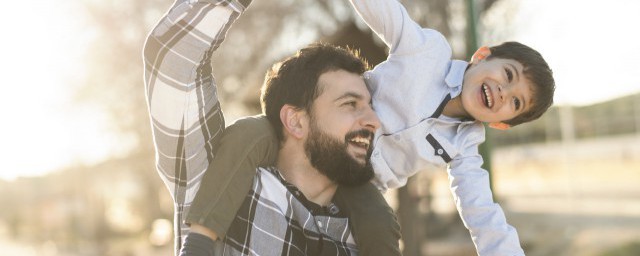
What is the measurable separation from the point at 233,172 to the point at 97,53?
6759 mm

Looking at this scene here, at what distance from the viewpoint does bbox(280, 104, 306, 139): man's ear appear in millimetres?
2406

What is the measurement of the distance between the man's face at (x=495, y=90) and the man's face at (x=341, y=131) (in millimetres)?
486

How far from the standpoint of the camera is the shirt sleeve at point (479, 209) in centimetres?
254

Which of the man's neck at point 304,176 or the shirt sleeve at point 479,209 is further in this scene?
the shirt sleeve at point 479,209

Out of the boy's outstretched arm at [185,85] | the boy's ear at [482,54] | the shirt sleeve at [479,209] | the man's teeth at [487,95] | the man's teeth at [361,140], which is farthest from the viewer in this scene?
the boy's ear at [482,54]

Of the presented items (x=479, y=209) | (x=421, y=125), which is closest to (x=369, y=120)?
(x=421, y=125)

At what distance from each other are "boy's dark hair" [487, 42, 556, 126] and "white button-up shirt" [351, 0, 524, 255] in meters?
0.18

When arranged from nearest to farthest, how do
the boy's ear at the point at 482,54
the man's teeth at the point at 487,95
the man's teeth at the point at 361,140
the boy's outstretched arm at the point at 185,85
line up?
the boy's outstretched arm at the point at 185,85 < the man's teeth at the point at 361,140 < the man's teeth at the point at 487,95 < the boy's ear at the point at 482,54

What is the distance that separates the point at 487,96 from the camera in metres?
2.72

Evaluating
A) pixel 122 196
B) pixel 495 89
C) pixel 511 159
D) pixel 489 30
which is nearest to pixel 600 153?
pixel 511 159

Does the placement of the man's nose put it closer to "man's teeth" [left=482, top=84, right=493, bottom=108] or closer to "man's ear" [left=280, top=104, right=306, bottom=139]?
"man's ear" [left=280, top=104, right=306, bottom=139]

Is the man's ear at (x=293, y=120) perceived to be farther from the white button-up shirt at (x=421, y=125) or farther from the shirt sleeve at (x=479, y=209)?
the shirt sleeve at (x=479, y=209)

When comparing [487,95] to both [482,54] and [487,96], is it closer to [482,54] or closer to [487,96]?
[487,96]

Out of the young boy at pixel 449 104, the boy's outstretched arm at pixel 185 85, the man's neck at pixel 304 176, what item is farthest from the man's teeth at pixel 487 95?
the boy's outstretched arm at pixel 185 85
